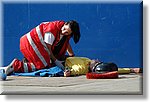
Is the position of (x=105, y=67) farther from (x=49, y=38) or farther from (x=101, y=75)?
(x=49, y=38)

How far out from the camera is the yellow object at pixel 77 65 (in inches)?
140

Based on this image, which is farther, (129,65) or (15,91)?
(129,65)

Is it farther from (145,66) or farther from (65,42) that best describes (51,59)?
(145,66)

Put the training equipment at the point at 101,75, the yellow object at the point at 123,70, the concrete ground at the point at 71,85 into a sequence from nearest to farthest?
the concrete ground at the point at 71,85 → the training equipment at the point at 101,75 → the yellow object at the point at 123,70

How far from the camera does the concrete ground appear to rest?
10.0 feet

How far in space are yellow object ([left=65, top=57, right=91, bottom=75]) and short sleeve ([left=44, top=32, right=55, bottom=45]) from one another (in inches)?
6.5

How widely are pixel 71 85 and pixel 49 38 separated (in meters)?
0.51

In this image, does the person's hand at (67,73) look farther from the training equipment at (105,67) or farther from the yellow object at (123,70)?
the yellow object at (123,70)

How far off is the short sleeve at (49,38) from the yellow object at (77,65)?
165 millimetres

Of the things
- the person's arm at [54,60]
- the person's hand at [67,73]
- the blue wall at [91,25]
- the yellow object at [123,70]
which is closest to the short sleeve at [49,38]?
the person's arm at [54,60]

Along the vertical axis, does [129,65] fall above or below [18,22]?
below

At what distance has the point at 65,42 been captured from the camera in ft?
11.8

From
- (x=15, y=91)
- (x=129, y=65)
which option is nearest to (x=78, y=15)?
(x=129, y=65)

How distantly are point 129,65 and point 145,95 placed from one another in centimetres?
41
